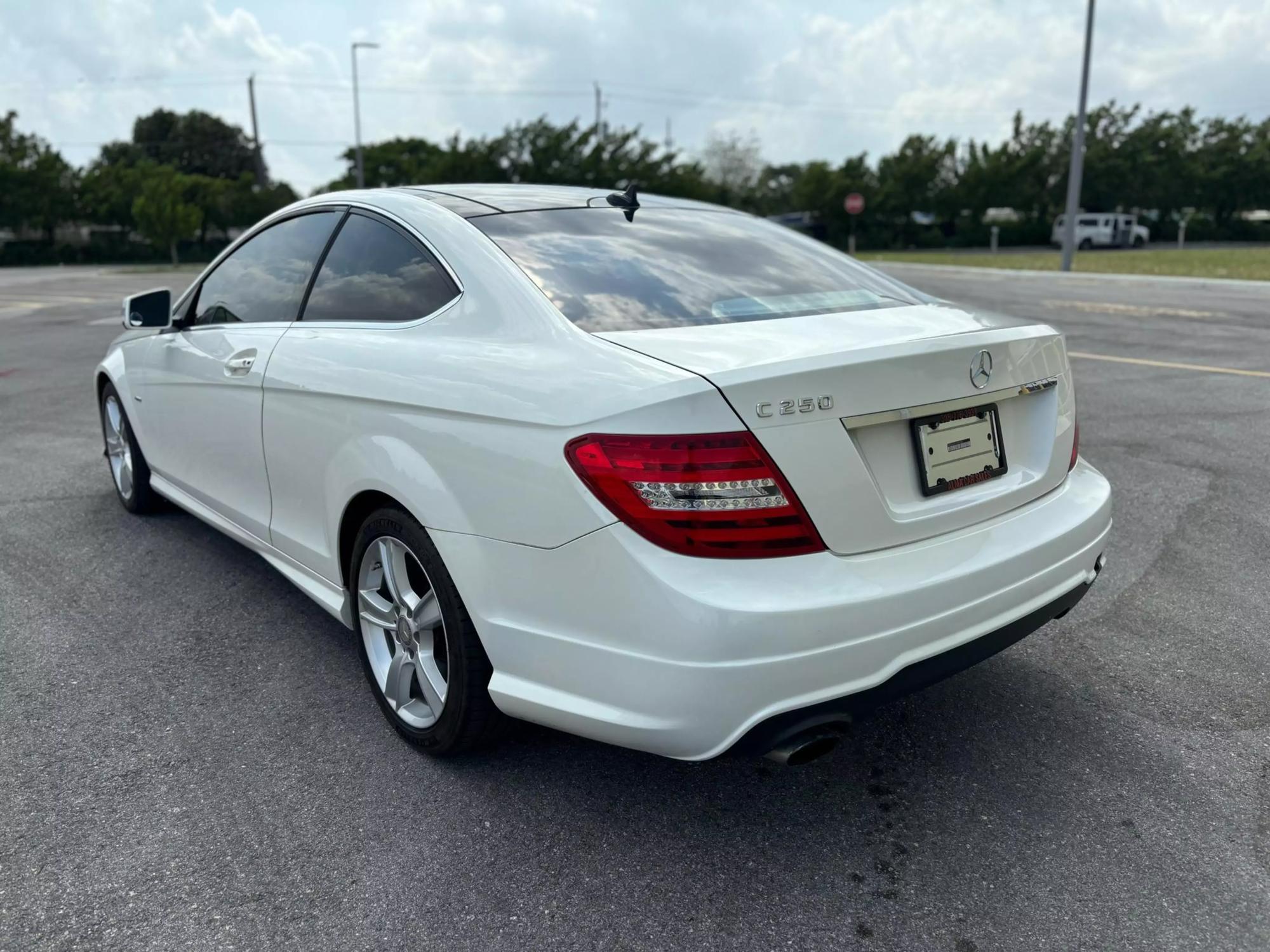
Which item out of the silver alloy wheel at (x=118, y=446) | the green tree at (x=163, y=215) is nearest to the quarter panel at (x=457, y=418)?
the silver alloy wheel at (x=118, y=446)

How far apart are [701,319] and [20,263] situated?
188ft

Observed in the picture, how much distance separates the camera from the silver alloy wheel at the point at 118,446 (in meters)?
4.96

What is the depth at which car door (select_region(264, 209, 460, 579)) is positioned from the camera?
2.70m

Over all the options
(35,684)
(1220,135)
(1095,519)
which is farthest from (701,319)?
(1220,135)

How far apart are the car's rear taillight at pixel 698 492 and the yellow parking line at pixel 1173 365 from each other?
22.0ft

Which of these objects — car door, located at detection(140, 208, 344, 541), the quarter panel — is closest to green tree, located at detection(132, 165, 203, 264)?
car door, located at detection(140, 208, 344, 541)

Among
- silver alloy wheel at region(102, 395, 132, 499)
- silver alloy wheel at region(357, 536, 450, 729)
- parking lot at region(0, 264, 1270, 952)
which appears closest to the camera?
parking lot at region(0, 264, 1270, 952)

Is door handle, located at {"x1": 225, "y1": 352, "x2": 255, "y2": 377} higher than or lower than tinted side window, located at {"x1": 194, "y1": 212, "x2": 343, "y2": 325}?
lower

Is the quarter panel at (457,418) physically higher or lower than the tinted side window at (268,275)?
lower

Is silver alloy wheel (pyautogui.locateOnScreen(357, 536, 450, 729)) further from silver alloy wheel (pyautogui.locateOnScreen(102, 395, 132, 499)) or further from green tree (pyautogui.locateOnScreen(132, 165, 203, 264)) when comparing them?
green tree (pyautogui.locateOnScreen(132, 165, 203, 264))

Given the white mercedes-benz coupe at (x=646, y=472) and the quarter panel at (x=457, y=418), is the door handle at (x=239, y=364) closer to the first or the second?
the white mercedes-benz coupe at (x=646, y=472)

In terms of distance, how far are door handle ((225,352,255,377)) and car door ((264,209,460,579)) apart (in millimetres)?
194

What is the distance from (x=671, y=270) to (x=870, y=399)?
34.4 inches

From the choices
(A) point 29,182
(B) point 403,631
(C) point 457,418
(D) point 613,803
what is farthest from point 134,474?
(A) point 29,182
